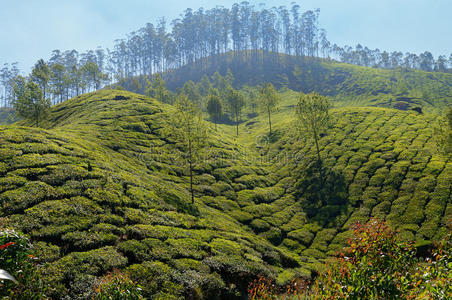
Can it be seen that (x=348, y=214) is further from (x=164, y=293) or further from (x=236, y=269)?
→ (x=164, y=293)

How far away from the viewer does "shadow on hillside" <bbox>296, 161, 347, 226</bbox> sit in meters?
37.2

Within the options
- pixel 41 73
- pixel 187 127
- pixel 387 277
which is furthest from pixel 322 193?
pixel 41 73

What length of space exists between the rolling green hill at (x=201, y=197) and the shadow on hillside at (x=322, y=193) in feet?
0.83

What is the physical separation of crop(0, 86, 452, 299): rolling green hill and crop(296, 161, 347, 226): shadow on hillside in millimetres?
254

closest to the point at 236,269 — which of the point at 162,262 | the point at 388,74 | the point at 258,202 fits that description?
the point at 162,262

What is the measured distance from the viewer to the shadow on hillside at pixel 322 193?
3719 centimetres

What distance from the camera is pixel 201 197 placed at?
3603 cm

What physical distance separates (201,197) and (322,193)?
2135cm

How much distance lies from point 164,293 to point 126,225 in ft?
23.8

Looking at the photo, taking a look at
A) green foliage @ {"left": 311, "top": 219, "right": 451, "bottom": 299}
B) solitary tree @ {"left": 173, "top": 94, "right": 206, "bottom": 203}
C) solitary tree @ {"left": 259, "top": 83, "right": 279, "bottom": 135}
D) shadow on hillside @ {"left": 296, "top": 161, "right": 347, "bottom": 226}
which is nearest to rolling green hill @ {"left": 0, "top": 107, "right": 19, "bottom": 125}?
solitary tree @ {"left": 259, "top": 83, "right": 279, "bottom": 135}

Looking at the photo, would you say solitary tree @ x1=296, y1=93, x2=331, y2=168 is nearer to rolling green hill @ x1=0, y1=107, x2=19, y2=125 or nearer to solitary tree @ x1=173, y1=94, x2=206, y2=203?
solitary tree @ x1=173, y1=94, x2=206, y2=203

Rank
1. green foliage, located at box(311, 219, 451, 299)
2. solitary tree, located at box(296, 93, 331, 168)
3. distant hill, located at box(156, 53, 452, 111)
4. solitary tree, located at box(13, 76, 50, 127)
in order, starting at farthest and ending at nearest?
distant hill, located at box(156, 53, 452, 111), solitary tree, located at box(13, 76, 50, 127), solitary tree, located at box(296, 93, 331, 168), green foliage, located at box(311, 219, 451, 299)

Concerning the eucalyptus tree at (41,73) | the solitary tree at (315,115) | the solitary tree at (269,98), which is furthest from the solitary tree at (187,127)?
the eucalyptus tree at (41,73)

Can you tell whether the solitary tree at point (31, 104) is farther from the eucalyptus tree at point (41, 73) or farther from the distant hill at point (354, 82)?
the distant hill at point (354, 82)
